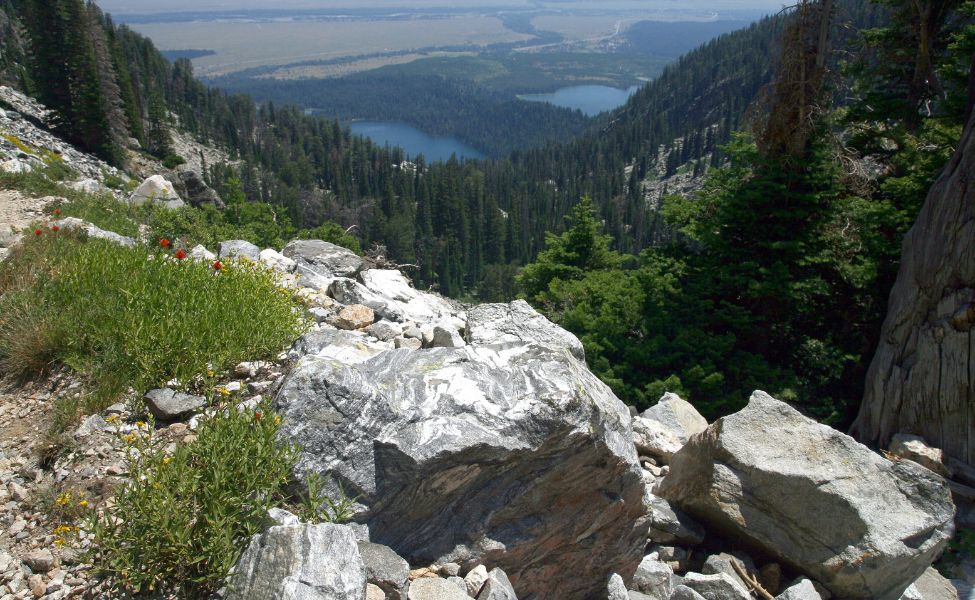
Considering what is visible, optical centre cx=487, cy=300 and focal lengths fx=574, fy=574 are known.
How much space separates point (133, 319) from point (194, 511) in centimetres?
241

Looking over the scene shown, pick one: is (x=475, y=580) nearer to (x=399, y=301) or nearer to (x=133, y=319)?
(x=133, y=319)

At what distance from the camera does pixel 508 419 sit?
4645 mm

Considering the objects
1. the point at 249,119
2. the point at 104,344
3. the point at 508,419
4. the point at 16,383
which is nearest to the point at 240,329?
the point at 104,344

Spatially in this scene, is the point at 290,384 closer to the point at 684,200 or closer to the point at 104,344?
the point at 104,344

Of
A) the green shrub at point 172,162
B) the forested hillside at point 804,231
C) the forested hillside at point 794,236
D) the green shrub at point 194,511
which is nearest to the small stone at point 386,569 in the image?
the green shrub at point 194,511

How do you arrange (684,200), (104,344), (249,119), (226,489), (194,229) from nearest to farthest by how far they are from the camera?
(226,489)
(104,344)
(194,229)
(684,200)
(249,119)

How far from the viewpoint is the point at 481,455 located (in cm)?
455

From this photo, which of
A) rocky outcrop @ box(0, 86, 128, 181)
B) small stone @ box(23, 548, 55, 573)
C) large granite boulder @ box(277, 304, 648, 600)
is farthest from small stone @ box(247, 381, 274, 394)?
rocky outcrop @ box(0, 86, 128, 181)

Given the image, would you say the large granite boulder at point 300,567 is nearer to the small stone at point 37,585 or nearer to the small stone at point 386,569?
the small stone at point 386,569

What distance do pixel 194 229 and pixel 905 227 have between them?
1465 centimetres

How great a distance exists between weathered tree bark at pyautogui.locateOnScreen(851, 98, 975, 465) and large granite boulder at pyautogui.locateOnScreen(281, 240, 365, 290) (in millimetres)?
9293

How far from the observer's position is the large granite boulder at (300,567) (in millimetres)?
3293

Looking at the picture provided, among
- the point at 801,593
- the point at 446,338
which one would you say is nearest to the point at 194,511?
the point at 446,338

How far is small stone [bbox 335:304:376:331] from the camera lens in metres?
7.22
